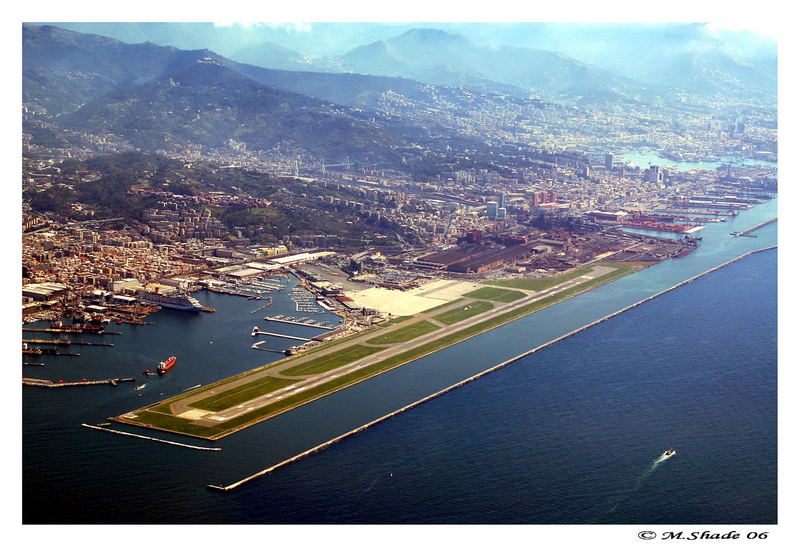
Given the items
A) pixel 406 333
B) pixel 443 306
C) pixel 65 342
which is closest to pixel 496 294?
pixel 443 306

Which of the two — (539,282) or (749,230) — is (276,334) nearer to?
(539,282)

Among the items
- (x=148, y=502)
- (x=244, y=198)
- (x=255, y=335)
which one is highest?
(x=244, y=198)

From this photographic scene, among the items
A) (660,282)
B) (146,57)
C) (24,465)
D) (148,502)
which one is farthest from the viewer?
(146,57)

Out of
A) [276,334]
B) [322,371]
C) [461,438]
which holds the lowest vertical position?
[461,438]

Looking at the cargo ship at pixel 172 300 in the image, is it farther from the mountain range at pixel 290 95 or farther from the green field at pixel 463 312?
the mountain range at pixel 290 95

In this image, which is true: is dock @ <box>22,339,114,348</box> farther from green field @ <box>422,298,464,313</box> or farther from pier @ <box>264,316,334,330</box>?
green field @ <box>422,298,464,313</box>

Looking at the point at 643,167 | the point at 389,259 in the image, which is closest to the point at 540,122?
the point at 643,167

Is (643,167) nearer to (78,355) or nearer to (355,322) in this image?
(355,322)

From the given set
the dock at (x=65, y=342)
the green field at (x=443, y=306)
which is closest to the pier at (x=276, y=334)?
the dock at (x=65, y=342)
